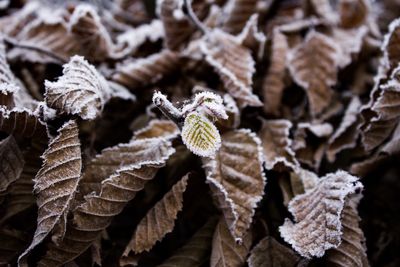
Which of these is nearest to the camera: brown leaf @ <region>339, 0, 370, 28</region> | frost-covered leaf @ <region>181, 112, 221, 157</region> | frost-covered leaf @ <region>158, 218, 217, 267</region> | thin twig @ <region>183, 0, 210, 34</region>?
frost-covered leaf @ <region>181, 112, 221, 157</region>

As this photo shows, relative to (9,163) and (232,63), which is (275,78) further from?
(9,163)

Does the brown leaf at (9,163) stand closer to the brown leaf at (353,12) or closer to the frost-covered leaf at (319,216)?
the frost-covered leaf at (319,216)

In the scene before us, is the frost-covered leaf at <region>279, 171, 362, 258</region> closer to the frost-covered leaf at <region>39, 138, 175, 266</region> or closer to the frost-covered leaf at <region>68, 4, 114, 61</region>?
the frost-covered leaf at <region>39, 138, 175, 266</region>

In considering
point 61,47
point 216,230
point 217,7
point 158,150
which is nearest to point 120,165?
A: point 158,150

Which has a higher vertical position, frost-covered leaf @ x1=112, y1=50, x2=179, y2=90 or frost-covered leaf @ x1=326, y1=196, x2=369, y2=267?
frost-covered leaf @ x1=112, y1=50, x2=179, y2=90

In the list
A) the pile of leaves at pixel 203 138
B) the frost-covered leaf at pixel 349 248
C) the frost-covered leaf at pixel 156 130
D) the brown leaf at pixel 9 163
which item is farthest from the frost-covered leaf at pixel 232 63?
the brown leaf at pixel 9 163

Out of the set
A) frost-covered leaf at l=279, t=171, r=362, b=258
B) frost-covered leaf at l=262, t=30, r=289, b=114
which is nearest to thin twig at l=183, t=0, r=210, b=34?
frost-covered leaf at l=262, t=30, r=289, b=114

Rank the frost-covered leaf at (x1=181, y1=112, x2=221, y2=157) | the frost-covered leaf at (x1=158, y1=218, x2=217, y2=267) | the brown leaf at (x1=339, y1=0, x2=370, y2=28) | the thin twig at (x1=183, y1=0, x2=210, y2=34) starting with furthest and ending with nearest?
the brown leaf at (x1=339, y1=0, x2=370, y2=28) → the thin twig at (x1=183, y1=0, x2=210, y2=34) → the frost-covered leaf at (x1=158, y1=218, x2=217, y2=267) → the frost-covered leaf at (x1=181, y1=112, x2=221, y2=157)
